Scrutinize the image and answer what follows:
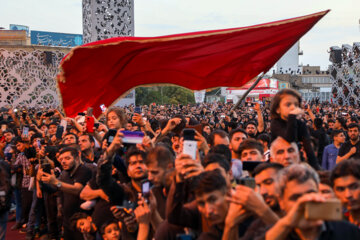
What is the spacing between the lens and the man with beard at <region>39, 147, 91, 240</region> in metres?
5.92

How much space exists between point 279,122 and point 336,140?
4.71 meters

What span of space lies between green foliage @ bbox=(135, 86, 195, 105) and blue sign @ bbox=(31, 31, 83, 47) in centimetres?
1549

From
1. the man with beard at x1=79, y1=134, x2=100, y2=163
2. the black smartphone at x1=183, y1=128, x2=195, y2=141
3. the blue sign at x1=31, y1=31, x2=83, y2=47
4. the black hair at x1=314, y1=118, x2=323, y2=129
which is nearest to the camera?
the black smartphone at x1=183, y1=128, x2=195, y2=141

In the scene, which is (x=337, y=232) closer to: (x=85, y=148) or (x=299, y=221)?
(x=299, y=221)

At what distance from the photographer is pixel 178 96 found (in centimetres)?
8319

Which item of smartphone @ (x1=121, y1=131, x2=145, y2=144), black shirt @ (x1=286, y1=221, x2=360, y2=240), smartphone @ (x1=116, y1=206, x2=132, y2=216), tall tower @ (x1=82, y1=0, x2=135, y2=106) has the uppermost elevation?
tall tower @ (x1=82, y1=0, x2=135, y2=106)

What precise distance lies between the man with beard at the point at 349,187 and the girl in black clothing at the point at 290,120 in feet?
2.97

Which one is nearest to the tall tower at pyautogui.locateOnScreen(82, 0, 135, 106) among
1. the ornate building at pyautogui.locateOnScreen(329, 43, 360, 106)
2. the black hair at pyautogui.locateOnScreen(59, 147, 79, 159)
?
the ornate building at pyautogui.locateOnScreen(329, 43, 360, 106)

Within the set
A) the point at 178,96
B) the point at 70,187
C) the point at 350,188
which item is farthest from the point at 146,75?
the point at 178,96

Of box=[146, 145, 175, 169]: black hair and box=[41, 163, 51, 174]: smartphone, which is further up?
box=[146, 145, 175, 169]: black hair

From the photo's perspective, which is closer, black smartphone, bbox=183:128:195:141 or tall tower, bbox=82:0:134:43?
black smartphone, bbox=183:128:195:141

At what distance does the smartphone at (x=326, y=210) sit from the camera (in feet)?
6.86

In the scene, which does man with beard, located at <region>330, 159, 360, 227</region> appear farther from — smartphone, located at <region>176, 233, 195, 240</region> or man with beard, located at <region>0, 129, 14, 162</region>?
man with beard, located at <region>0, 129, 14, 162</region>

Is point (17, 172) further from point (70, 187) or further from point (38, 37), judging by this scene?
point (38, 37)
